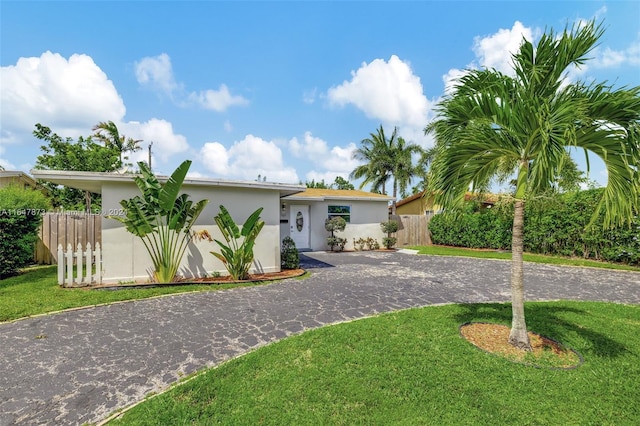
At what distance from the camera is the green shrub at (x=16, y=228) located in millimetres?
7980

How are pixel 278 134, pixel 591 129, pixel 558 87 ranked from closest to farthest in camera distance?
pixel 591 129, pixel 558 87, pixel 278 134

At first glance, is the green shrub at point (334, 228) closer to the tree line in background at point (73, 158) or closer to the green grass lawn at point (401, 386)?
the green grass lawn at point (401, 386)

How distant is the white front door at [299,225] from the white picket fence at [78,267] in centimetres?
919

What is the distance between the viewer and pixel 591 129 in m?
3.41

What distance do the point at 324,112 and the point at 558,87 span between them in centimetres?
1411

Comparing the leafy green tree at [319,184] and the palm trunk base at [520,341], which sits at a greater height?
the leafy green tree at [319,184]

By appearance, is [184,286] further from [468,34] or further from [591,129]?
[468,34]

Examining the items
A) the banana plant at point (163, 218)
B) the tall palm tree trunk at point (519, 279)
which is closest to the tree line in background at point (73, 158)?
the banana plant at point (163, 218)

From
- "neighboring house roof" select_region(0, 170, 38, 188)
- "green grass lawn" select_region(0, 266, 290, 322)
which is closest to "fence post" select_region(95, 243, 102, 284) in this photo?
"green grass lawn" select_region(0, 266, 290, 322)

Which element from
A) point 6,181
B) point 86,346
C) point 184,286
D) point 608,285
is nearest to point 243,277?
point 184,286

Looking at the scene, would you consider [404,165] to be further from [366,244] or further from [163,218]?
[163,218]

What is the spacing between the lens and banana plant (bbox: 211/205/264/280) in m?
8.13

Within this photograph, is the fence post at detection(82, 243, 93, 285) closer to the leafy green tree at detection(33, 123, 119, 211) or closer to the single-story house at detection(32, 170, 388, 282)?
the single-story house at detection(32, 170, 388, 282)

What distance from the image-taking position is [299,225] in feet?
51.8
